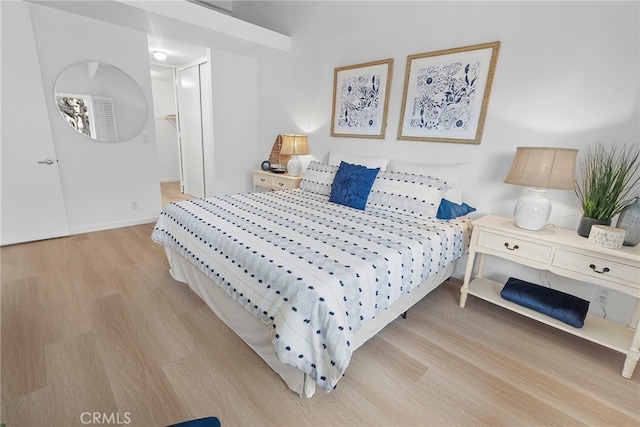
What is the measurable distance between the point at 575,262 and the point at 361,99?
7.67 feet

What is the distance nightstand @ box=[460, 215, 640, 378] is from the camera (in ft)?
5.18

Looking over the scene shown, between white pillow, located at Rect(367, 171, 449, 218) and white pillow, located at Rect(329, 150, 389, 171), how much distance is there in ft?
1.13

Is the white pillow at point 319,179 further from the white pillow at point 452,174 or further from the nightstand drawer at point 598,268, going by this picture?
the nightstand drawer at point 598,268

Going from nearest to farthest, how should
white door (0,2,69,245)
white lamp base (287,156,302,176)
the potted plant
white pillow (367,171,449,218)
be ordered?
the potted plant → white pillow (367,171,449,218) → white door (0,2,69,245) → white lamp base (287,156,302,176)

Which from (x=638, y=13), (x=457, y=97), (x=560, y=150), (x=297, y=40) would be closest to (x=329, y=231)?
(x=560, y=150)

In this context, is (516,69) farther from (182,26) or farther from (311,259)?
(182,26)

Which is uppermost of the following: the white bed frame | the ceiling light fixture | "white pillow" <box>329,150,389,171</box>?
the ceiling light fixture

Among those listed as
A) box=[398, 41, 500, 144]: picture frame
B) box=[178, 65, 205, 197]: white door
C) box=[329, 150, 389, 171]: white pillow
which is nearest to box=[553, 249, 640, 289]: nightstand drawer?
box=[398, 41, 500, 144]: picture frame

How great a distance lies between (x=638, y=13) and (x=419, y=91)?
54.2 inches

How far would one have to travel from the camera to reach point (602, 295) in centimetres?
200

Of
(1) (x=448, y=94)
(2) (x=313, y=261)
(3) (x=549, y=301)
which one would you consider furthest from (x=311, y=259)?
(1) (x=448, y=94)

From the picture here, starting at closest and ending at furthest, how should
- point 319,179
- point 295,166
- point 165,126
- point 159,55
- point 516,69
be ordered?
point 516,69
point 319,179
point 295,166
point 159,55
point 165,126

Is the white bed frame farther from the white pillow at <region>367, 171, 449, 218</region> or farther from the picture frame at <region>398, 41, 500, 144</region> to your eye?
the picture frame at <region>398, 41, 500, 144</region>

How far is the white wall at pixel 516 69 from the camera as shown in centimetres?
186
